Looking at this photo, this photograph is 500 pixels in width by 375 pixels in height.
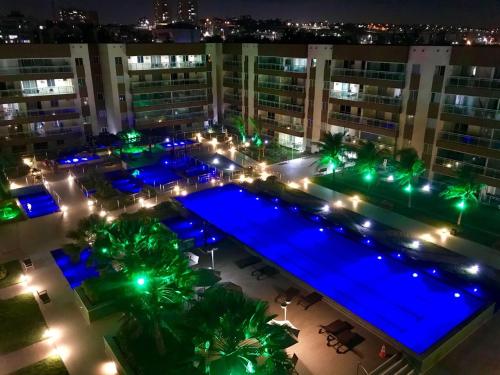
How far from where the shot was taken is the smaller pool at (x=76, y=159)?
4656cm

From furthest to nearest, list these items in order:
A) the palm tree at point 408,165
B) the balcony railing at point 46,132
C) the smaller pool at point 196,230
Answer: the balcony railing at point 46,132
the palm tree at point 408,165
the smaller pool at point 196,230

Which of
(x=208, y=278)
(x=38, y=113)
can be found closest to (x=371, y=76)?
(x=208, y=278)

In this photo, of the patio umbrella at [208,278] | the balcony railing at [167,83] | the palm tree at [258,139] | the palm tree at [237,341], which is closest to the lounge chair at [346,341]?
the patio umbrella at [208,278]

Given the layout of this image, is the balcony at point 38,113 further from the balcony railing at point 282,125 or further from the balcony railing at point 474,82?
the balcony railing at point 474,82

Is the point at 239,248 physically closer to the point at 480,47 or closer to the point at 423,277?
the point at 423,277

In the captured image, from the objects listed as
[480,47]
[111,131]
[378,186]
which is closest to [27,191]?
[111,131]

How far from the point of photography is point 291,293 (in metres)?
23.3

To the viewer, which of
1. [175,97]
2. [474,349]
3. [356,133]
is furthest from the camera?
[175,97]

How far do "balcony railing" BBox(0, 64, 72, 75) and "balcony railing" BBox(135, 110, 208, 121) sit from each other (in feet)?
35.4

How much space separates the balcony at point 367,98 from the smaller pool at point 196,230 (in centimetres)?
2457

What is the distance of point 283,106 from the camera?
54781 millimetres

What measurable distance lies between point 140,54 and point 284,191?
99.7ft

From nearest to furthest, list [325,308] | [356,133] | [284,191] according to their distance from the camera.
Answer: [325,308], [284,191], [356,133]

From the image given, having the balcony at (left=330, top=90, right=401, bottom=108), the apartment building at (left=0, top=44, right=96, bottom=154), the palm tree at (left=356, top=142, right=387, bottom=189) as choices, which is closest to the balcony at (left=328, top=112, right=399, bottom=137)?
the balcony at (left=330, top=90, right=401, bottom=108)
